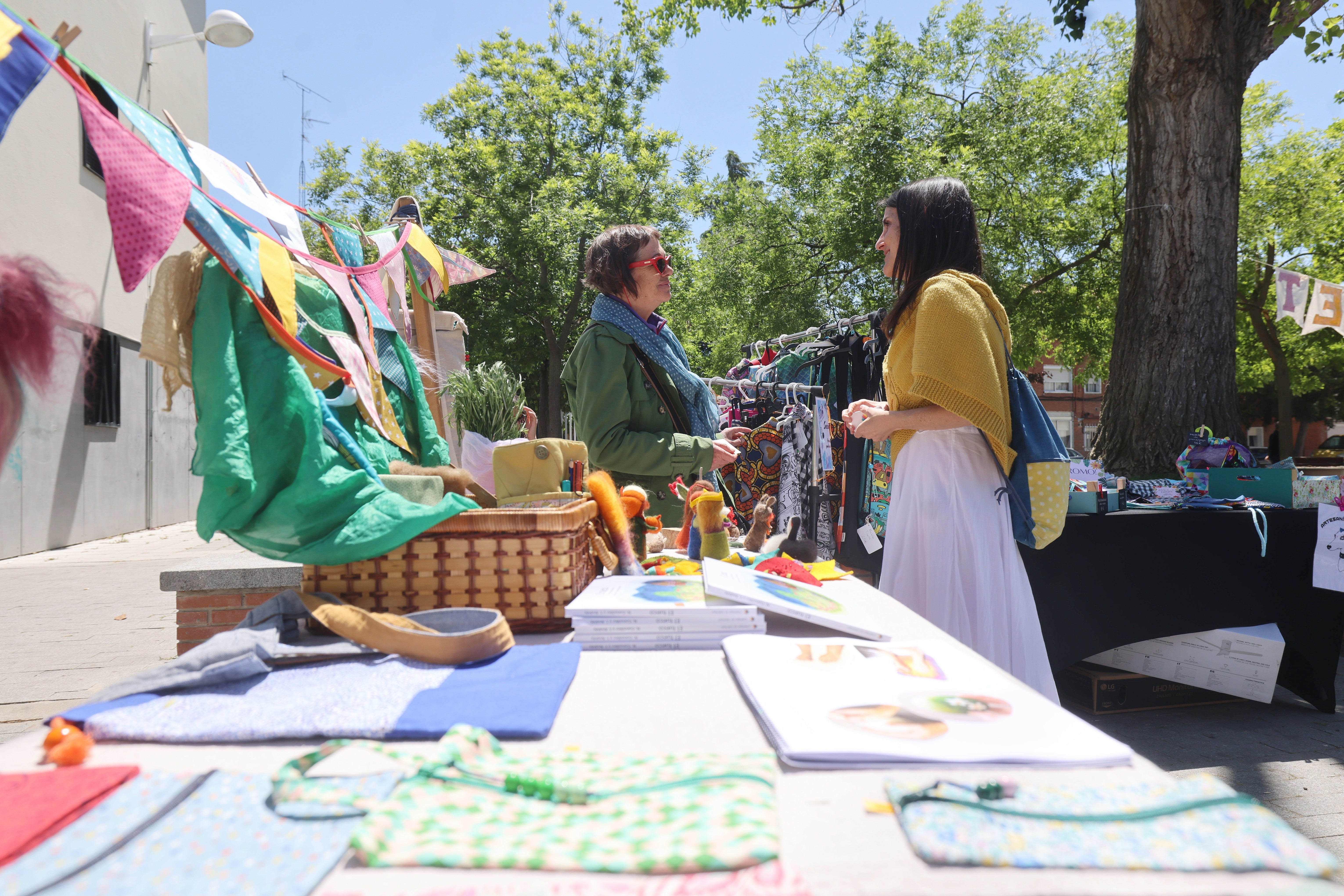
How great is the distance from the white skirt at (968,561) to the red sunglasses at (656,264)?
3.21 feet

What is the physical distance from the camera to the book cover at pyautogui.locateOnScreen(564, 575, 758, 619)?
1203mm

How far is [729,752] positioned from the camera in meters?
0.80

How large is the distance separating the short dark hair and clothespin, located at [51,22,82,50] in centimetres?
136

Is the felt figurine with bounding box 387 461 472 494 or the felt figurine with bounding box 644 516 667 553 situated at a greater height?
the felt figurine with bounding box 387 461 472 494

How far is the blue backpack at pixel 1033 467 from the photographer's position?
205 centimetres

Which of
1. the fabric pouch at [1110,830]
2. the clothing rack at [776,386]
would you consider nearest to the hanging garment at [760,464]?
the clothing rack at [776,386]

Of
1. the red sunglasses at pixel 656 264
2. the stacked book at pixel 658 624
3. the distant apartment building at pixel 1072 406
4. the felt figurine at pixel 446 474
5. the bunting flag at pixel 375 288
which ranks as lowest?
the stacked book at pixel 658 624

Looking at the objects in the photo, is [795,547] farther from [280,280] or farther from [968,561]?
[280,280]

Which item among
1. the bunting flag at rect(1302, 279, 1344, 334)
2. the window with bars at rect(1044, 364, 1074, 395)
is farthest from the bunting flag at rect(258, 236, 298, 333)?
the window with bars at rect(1044, 364, 1074, 395)

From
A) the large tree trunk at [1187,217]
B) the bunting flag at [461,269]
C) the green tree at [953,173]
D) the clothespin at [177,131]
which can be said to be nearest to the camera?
the clothespin at [177,131]

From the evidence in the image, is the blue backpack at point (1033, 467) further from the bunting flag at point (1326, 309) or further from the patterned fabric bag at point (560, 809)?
the bunting flag at point (1326, 309)

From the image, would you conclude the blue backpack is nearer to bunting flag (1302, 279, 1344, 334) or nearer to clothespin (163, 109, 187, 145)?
clothespin (163, 109, 187, 145)

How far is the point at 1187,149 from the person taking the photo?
184 inches

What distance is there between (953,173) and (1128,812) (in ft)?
38.2
